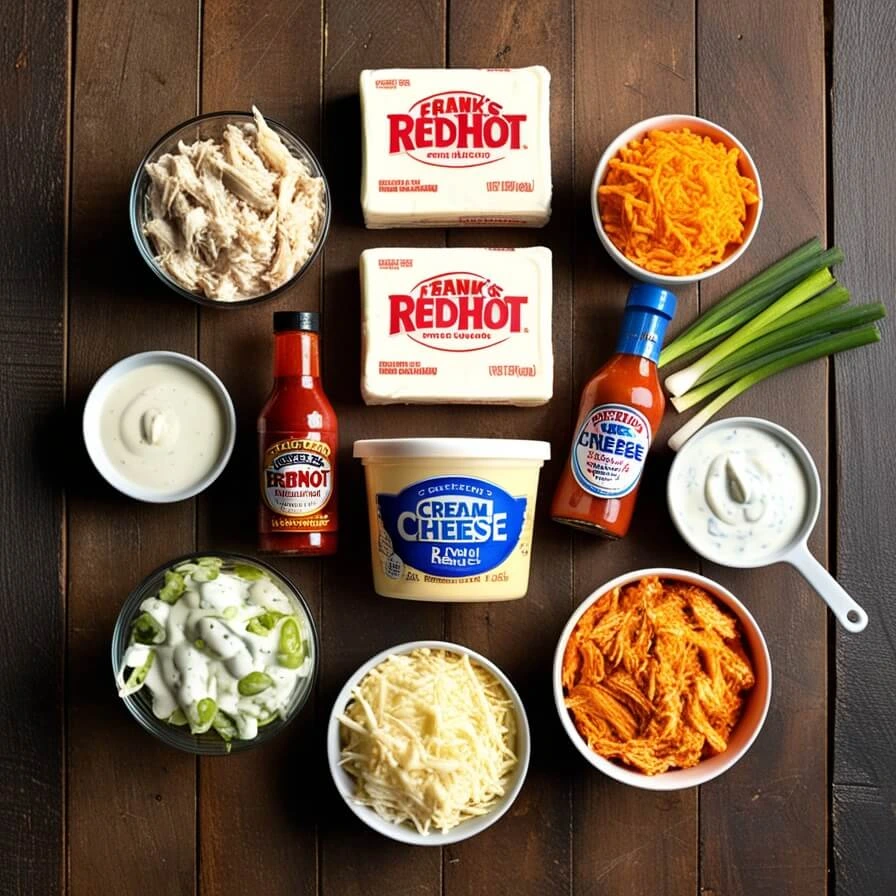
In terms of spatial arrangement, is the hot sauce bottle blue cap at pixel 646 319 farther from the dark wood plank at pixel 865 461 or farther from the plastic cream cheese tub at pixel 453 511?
the dark wood plank at pixel 865 461

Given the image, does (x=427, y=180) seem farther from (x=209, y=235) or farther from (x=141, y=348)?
(x=141, y=348)

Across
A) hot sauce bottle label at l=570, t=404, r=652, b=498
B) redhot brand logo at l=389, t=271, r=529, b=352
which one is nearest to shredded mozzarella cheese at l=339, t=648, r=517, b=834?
hot sauce bottle label at l=570, t=404, r=652, b=498

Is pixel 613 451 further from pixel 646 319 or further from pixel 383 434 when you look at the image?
pixel 383 434

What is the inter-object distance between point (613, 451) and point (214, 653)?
26.9 inches

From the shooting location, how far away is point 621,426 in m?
1.43

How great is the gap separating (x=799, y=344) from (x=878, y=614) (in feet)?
1.62

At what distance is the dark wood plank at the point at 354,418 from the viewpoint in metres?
1.52

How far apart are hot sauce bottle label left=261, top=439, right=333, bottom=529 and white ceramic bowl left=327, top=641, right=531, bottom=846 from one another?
252mm

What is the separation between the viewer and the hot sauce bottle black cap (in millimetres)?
1428

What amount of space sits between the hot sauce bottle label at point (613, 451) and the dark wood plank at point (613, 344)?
0.12 m

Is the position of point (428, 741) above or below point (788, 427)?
below

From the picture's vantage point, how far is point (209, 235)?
4.63ft

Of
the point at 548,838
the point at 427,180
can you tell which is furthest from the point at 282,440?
the point at 548,838

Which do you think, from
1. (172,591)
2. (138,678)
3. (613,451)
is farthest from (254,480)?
(613,451)
